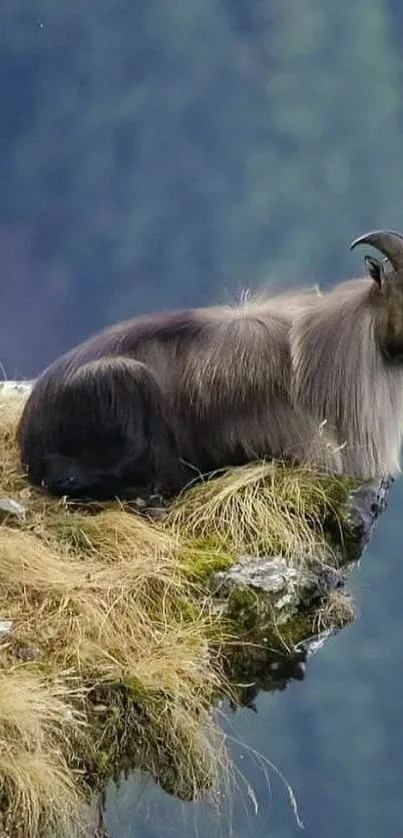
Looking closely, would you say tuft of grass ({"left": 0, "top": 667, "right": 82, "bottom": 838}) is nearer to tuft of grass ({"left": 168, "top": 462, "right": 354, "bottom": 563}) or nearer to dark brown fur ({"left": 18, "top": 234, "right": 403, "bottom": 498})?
tuft of grass ({"left": 168, "top": 462, "right": 354, "bottom": 563})

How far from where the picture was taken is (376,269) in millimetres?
5258

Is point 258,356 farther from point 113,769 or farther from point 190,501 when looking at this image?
point 113,769

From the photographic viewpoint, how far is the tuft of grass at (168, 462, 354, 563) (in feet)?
15.0

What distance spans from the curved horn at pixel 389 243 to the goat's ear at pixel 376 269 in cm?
5

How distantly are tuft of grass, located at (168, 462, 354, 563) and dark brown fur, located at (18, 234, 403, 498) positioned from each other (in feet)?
0.51

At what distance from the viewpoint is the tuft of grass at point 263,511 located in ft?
15.0

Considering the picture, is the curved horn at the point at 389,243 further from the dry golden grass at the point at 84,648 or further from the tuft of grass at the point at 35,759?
the tuft of grass at the point at 35,759

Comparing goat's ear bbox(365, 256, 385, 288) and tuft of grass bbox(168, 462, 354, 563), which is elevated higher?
goat's ear bbox(365, 256, 385, 288)

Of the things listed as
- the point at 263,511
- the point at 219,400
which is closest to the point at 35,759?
the point at 263,511

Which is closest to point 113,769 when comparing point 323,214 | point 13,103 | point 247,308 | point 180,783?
point 180,783

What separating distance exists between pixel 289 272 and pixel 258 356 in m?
2.57

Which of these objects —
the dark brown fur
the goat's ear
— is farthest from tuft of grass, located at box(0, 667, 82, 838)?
the goat's ear

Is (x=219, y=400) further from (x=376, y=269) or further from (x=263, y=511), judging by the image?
(x=376, y=269)

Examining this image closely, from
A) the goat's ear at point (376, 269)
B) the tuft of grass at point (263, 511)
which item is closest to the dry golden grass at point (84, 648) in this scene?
the tuft of grass at point (263, 511)
